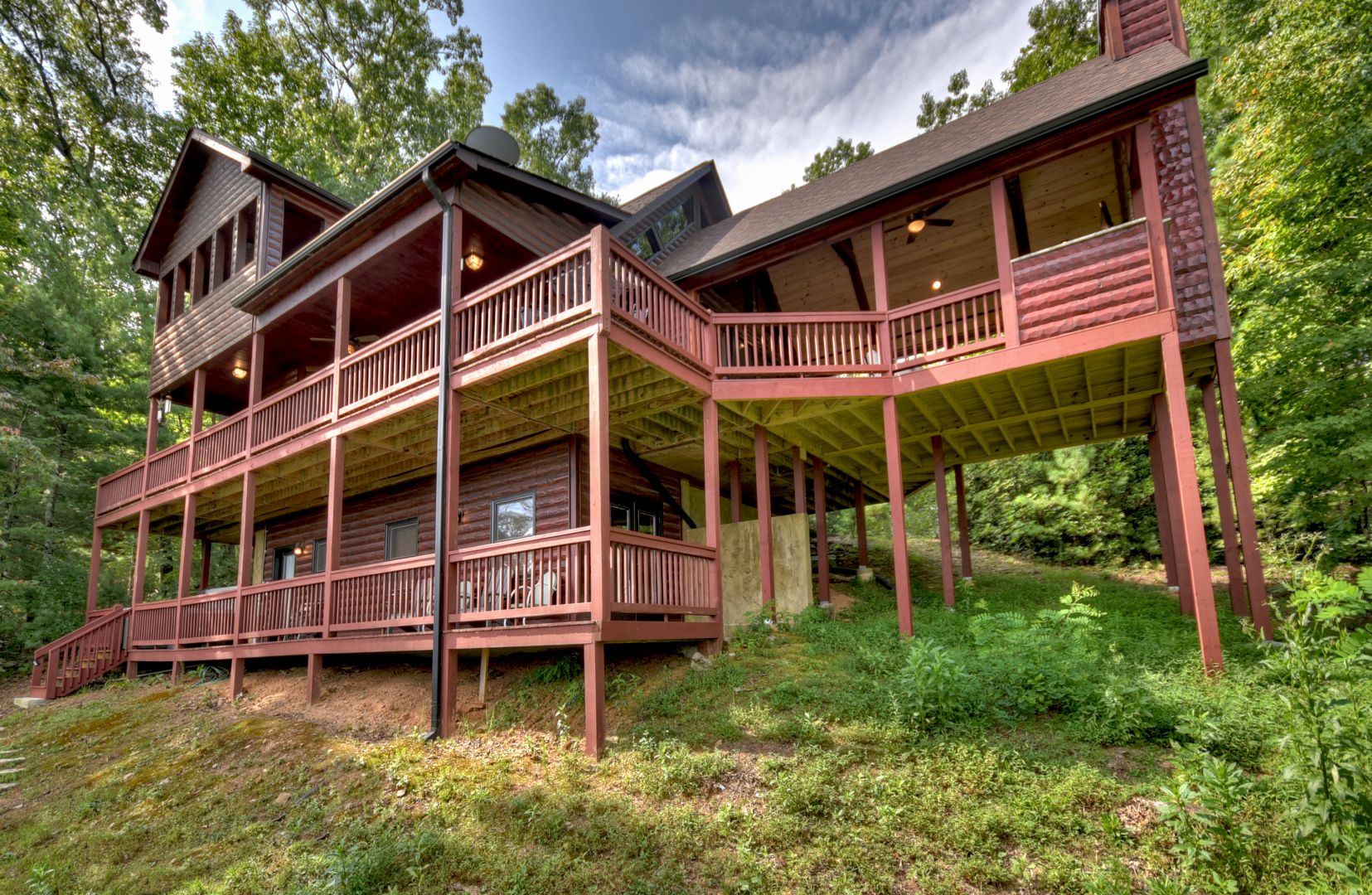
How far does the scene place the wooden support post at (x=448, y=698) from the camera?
782 centimetres

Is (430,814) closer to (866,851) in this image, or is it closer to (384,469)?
(866,851)

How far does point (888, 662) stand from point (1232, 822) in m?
3.65

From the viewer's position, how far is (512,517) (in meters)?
12.9

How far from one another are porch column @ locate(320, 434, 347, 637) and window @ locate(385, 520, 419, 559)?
12.4ft

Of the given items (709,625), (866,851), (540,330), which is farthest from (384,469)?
(866,851)

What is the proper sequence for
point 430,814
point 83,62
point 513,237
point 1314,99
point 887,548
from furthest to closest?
point 83,62, point 887,548, point 1314,99, point 513,237, point 430,814

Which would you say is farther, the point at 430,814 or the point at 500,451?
the point at 500,451

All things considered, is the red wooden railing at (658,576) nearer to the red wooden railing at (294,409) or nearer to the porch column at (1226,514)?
the red wooden railing at (294,409)

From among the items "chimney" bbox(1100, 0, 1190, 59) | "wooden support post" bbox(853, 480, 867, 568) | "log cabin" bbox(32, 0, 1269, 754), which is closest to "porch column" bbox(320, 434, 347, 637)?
"log cabin" bbox(32, 0, 1269, 754)

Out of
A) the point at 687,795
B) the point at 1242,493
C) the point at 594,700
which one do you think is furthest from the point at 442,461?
the point at 1242,493

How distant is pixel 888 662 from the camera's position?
740 centimetres

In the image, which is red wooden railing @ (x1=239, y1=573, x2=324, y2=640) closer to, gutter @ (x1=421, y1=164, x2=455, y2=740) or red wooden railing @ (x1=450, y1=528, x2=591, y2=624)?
gutter @ (x1=421, y1=164, x2=455, y2=740)

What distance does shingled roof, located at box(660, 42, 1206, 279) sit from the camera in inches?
332

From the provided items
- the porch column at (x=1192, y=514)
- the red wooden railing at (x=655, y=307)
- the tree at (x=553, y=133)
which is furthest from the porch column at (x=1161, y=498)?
the tree at (x=553, y=133)
